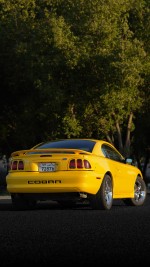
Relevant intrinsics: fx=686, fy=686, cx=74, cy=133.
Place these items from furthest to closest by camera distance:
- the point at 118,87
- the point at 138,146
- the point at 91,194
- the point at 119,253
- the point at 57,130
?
the point at 138,146 < the point at 57,130 < the point at 118,87 < the point at 91,194 < the point at 119,253

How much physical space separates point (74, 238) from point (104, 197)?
16.4ft

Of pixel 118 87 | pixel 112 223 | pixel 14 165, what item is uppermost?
pixel 118 87

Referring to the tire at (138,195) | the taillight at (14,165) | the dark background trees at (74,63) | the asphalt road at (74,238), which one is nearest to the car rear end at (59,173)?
the taillight at (14,165)

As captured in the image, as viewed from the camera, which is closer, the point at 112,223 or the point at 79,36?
the point at 112,223

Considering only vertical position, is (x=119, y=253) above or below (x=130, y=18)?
below

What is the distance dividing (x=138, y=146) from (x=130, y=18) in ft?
38.9

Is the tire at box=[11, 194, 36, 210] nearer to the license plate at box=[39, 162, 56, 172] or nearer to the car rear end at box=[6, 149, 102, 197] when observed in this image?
the car rear end at box=[6, 149, 102, 197]

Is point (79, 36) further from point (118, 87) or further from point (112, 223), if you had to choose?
point (112, 223)

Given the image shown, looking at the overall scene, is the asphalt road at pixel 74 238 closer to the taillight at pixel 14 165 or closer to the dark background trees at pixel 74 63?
the taillight at pixel 14 165

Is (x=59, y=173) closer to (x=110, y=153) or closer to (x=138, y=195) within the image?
(x=110, y=153)

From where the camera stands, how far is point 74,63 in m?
28.3

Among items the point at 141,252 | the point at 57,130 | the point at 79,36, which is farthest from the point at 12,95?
the point at 141,252

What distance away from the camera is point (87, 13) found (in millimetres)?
29422

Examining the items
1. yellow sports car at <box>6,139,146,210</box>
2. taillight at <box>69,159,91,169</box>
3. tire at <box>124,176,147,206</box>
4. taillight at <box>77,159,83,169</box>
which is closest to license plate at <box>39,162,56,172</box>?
yellow sports car at <box>6,139,146,210</box>
